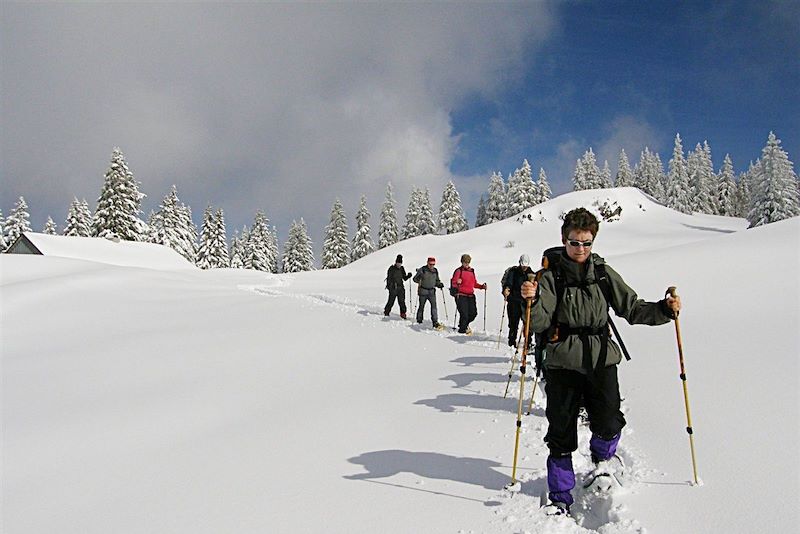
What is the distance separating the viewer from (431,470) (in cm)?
457

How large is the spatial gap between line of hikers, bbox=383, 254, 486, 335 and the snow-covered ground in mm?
746

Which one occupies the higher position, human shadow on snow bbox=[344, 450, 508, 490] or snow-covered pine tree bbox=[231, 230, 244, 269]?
snow-covered pine tree bbox=[231, 230, 244, 269]

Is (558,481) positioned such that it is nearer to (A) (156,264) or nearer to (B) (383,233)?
(A) (156,264)

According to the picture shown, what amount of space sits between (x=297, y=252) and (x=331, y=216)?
25.5 feet

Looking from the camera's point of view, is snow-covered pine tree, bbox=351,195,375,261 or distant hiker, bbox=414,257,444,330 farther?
snow-covered pine tree, bbox=351,195,375,261

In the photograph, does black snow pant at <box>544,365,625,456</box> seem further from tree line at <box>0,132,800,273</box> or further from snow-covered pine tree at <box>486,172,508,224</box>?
snow-covered pine tree at <box>486,172,508,224</box>

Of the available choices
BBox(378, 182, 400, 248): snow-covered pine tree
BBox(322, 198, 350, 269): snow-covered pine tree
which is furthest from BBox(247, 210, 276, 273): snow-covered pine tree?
BBox(378, 182, 400, 248): snow-covered pine tree

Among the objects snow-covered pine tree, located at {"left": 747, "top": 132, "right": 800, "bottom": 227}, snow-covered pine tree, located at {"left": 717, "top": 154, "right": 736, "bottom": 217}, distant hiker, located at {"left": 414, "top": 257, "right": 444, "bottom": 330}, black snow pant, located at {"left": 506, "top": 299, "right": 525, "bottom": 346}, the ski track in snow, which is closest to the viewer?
the ski track in snow

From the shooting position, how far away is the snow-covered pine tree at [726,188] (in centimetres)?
7812

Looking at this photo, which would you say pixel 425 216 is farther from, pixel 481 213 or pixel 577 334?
pixel 577 334

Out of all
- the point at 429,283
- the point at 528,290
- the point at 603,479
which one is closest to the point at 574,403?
the point at 603,479

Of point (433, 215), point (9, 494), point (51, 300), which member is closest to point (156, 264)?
point (51, 300)

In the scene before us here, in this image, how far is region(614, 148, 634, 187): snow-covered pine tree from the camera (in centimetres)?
8456

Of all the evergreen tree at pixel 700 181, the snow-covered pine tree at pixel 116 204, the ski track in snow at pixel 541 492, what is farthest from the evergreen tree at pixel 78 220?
the evergreen tree at pixel 700 181
